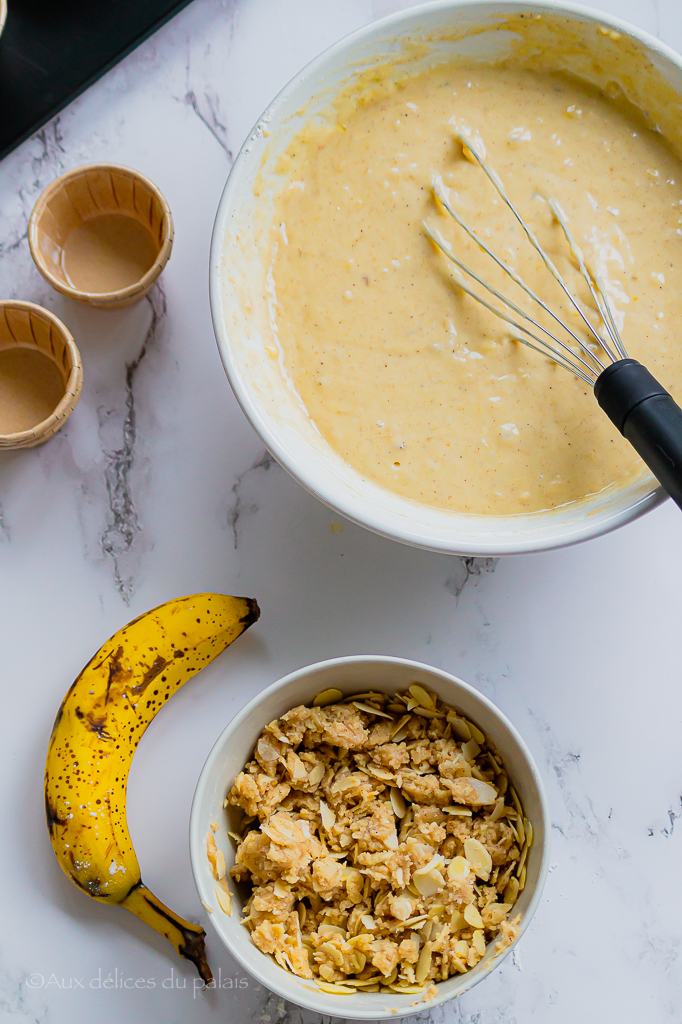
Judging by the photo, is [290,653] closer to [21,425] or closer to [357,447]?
[357,447]

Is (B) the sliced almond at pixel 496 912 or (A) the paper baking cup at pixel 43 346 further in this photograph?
(A) the paper baking cup at pixel 43 346

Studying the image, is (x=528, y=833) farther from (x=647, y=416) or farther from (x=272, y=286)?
(x=272, y=286)

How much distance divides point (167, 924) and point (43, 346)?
0.92m

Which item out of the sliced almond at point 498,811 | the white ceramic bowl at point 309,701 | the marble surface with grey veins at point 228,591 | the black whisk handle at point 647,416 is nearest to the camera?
the black whisk handle at point 647,416

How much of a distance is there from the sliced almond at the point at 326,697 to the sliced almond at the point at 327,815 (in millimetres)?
140

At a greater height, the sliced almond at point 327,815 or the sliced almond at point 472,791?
the sliced almond at point 327,815

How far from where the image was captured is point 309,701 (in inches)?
47.3

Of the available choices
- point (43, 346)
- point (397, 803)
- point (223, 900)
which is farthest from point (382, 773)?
point (43, 346)

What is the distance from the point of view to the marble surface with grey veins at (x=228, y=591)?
4.09 feet

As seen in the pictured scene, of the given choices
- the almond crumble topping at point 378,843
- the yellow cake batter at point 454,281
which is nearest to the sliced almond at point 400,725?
the almond crumble topping at point 378,843

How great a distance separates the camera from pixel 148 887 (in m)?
1.25

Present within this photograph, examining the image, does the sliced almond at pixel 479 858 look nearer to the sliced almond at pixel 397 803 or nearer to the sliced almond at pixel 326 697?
the sliced almond at pixel 397 803

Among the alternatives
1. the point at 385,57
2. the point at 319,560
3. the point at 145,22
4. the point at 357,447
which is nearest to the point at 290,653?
the point at 319,560

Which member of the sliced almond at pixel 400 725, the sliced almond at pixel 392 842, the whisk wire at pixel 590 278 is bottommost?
the sliced almond at pixel 392 842
